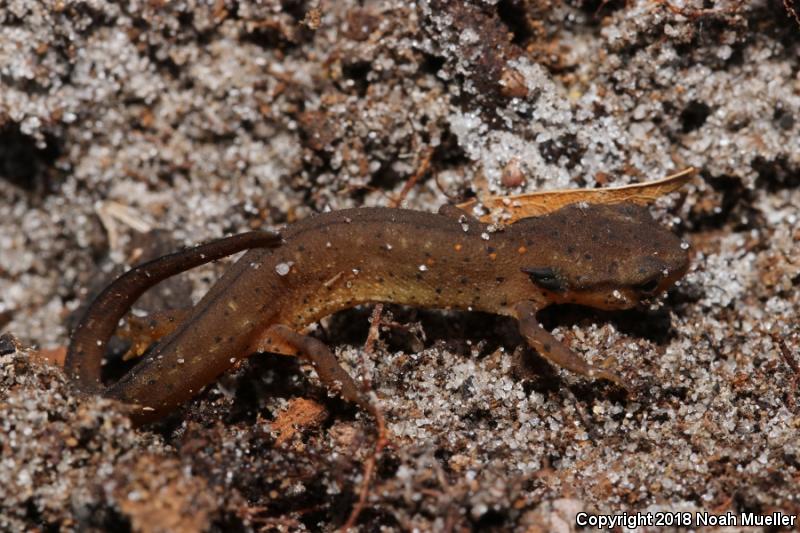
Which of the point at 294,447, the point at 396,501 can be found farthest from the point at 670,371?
the point at 294,447

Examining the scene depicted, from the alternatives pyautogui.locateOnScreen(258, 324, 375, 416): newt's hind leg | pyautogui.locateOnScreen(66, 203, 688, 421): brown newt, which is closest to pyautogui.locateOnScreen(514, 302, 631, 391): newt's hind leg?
pyautogui.locateOnScreen(66, 203, 688, 421): brown newt

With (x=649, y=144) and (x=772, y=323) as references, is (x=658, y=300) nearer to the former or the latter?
(x=772, y=323)

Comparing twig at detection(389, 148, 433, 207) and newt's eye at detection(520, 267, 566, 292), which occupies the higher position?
twig at detection(389, 148, 433, 207)

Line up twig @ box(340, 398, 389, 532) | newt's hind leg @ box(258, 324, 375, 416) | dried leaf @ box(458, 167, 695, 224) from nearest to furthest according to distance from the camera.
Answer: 1. twig @ box(340, 398, 389, 532)
2. newt's hind leg @ box(258, 324, 375, 416)
3. dried leaf @ box(458, 167, 695, 224)

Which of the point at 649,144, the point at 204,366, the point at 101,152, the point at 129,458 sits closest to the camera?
the point at 129,458

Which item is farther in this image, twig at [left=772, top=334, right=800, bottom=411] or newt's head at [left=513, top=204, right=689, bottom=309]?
newt's head at [left=513, top=204, right=689, bottom=309]

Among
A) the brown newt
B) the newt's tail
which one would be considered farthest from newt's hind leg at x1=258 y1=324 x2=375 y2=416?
the newt's tail

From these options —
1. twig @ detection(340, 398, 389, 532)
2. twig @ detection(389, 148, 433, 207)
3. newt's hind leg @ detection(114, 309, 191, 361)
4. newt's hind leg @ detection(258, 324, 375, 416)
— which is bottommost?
twig @ detection(340, 398, 389, 532)

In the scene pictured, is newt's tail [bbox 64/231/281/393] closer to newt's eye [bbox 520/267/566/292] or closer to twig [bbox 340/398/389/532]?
twig [bbox 340/398/389/532]

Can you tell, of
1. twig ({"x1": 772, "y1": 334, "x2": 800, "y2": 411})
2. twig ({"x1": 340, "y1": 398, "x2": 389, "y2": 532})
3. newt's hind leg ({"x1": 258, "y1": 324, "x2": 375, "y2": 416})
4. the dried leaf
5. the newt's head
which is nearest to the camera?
twig ({"x1": 340, "y1": 398, "x2": 389, "y2": 532})
